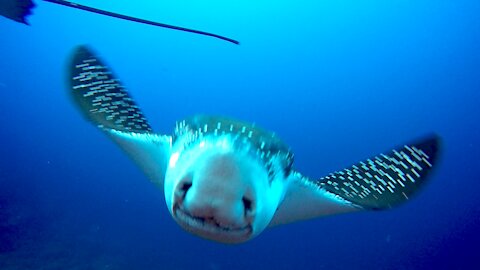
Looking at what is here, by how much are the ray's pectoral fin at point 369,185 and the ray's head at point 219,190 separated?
91 cm

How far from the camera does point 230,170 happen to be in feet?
7.48

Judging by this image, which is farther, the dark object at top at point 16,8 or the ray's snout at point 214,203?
the dark object at top at point 16,8

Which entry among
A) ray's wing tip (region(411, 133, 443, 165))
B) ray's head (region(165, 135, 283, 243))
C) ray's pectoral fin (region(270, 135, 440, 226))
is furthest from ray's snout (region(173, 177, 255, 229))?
ray's wing tip (region(411, 133, 443, 165))

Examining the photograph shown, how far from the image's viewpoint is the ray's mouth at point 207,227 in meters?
2.46

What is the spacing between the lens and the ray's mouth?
2.46 metres

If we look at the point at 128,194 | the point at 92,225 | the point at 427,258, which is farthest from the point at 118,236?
the point at 427,258

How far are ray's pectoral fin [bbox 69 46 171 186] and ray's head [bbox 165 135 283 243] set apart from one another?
126 cm

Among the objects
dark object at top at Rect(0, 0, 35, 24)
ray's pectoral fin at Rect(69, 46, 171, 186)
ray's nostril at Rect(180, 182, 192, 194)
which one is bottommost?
ray's pectoral fin at Rect(69, 46, 171, 186)

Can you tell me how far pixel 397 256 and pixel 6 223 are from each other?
52.2 feet

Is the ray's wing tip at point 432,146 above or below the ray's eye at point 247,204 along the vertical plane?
above

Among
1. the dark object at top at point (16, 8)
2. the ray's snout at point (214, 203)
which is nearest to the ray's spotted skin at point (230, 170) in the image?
the ray's snout at point (214, 203)

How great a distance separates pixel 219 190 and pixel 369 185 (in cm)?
198

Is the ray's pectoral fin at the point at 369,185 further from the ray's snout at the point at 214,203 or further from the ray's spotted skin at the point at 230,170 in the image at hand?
the ray's snout at the point at 214,203

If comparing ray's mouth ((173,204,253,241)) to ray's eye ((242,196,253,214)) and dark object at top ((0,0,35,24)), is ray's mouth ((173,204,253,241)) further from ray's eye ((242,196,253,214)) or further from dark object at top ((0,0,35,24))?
dark object at top ((0,0,35,24))
